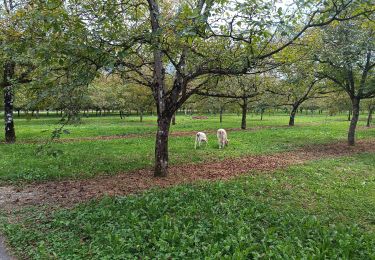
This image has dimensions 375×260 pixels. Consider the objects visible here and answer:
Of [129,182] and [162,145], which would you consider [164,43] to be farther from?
[129,182]

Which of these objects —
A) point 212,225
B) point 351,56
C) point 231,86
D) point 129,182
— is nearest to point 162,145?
point 129,182

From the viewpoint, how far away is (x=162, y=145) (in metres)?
9.95

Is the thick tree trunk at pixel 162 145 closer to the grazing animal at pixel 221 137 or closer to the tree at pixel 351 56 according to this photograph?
the grazing animal at pixel 221 137

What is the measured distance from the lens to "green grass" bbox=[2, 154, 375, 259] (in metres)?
5.10

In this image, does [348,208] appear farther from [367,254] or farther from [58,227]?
[58,227]

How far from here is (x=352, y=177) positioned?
1030 cm

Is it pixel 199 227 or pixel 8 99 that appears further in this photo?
pixel 8 99

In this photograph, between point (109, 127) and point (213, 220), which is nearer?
point (213, 220)

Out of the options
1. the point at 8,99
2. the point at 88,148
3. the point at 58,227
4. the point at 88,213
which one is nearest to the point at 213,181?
the point at 88,213

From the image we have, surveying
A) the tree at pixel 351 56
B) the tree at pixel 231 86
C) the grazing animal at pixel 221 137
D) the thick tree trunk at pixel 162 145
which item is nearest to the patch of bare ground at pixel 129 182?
the thick tree trunk at pixel 162 145

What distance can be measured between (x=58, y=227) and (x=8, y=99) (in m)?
15.8

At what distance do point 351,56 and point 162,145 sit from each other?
11.9m

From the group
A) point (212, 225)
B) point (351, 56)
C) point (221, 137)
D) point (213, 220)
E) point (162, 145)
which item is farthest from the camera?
point (221, 137)

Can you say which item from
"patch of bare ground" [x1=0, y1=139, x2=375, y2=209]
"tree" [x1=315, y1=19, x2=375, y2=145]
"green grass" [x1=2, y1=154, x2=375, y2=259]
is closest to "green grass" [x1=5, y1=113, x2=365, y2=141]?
"patch of bare ground" [x1=0, y1=139, x2=375, y2=209]
